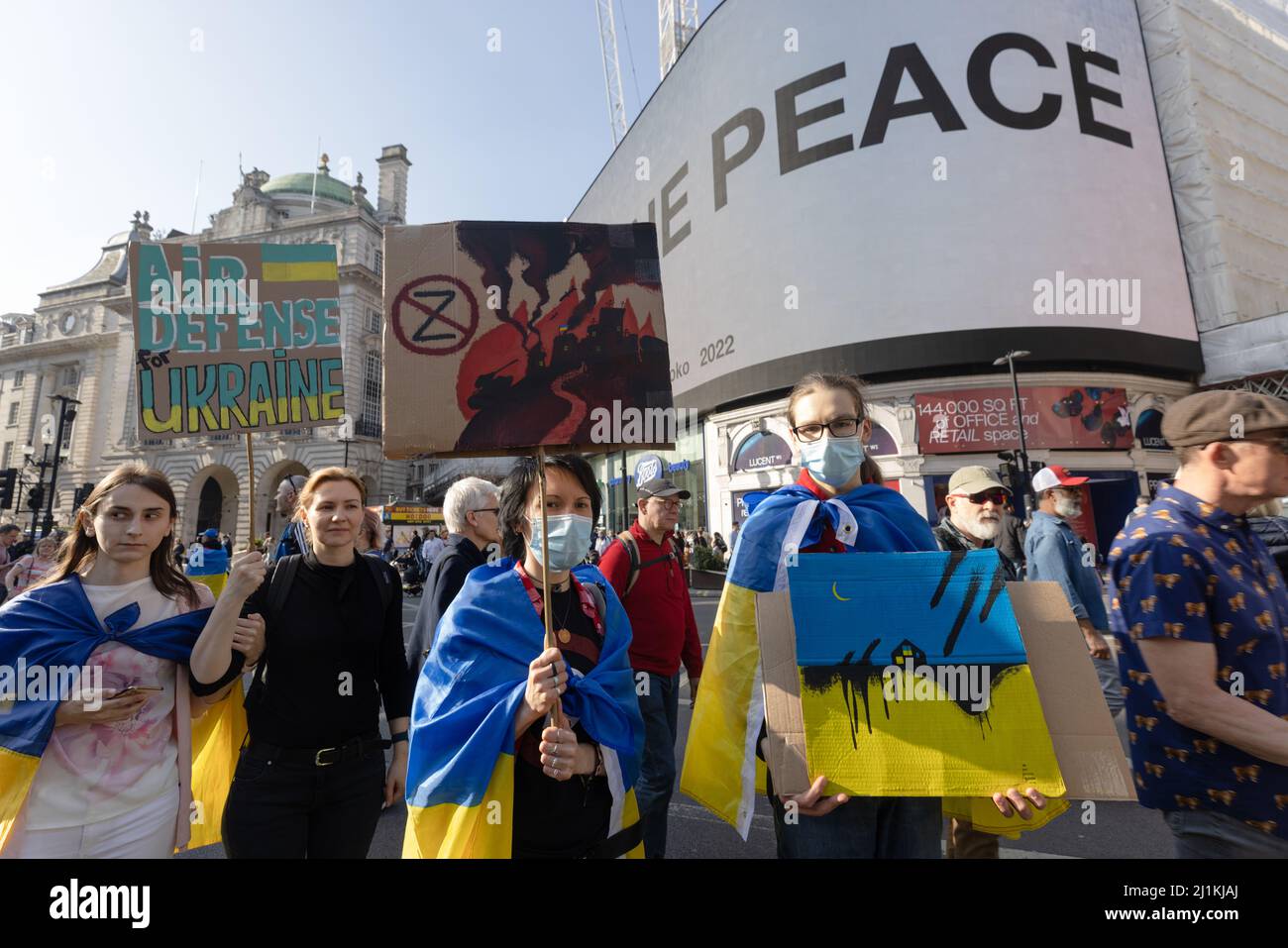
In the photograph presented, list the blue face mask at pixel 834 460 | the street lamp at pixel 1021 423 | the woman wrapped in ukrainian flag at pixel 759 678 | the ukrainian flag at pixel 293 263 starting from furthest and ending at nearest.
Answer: the street lamp at pixel 1021 423, the ukrainian flag at pixel 293 263, the blue face mask at pixel 834 460, the woman wrapped in ukrainian flag at pixel 759 678

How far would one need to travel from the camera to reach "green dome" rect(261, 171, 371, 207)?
5041 centimetres

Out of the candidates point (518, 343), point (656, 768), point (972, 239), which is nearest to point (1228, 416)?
point (518, 343)

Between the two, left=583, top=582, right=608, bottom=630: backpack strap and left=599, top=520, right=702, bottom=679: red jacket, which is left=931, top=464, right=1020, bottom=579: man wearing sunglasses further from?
left=583, top=582, right=608, bottom=630: backpack strap

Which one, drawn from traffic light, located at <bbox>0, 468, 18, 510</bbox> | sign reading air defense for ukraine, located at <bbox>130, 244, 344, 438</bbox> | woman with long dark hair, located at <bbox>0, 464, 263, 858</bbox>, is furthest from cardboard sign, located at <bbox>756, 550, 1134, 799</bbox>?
traffic light, located at <bbox>0, 468, 18, 510</bbox>

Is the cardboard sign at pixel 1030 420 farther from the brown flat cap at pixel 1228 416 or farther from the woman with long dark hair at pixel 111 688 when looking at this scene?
the woman with long dark hair at pixel 111 688

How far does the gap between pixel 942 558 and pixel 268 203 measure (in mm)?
56663

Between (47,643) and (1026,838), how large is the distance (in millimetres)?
5129

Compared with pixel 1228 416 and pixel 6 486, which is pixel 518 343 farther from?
pixel 6 486

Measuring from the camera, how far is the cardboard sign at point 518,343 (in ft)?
7.41

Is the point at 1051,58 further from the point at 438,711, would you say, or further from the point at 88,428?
the point at 88,428

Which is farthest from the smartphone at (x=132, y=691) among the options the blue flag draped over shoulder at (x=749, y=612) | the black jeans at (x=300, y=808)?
the blue flag draped over shoulder at (x=749, y=612)

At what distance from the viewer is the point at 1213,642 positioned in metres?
1.76
